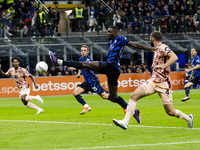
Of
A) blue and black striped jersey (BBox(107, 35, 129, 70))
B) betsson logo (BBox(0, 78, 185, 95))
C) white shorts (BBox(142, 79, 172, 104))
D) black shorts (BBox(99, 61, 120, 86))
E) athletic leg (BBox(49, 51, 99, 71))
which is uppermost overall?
blue and black striped jersey (BBox(107, 35, 129, 70))

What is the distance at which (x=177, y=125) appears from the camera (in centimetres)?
1209

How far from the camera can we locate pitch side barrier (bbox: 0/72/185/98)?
3142 cm

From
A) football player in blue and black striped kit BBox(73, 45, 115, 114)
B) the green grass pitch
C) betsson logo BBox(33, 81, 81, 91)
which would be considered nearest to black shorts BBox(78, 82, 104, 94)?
football player in blue and black striped kit BBox(73, 45, 115, 114)

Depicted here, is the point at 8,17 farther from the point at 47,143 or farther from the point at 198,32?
the point at 47,143

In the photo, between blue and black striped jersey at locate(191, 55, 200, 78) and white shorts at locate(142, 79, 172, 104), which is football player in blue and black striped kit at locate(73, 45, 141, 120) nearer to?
white shorts at locate(142, 79, 172, 104)

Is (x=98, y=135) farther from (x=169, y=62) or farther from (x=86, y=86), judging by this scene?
(x=86, y=86)

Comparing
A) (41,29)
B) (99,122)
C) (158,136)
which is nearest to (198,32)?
(41,29)

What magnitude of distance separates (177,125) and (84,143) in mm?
3435

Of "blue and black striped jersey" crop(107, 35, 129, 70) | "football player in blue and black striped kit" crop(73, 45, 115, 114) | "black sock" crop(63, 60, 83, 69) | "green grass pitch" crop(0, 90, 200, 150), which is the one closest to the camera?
"green grass pitch" crop(0, 90, 200, 150)

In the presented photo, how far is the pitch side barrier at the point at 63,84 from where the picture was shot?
31.4 meters

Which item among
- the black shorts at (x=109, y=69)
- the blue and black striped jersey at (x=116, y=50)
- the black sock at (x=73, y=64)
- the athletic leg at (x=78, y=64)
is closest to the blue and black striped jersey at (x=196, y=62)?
the black shorts at (x=109, y=69)

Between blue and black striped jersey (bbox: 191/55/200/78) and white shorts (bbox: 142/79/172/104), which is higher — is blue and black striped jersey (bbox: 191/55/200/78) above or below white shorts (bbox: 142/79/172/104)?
below

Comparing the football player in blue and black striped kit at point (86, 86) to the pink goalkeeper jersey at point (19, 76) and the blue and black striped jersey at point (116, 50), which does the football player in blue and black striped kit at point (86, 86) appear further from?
the blue and black striped jersey at point (116, 50)

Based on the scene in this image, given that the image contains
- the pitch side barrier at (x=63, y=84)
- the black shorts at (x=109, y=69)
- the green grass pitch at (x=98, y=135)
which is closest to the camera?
the green grass pitch at (x=98, y=135)
